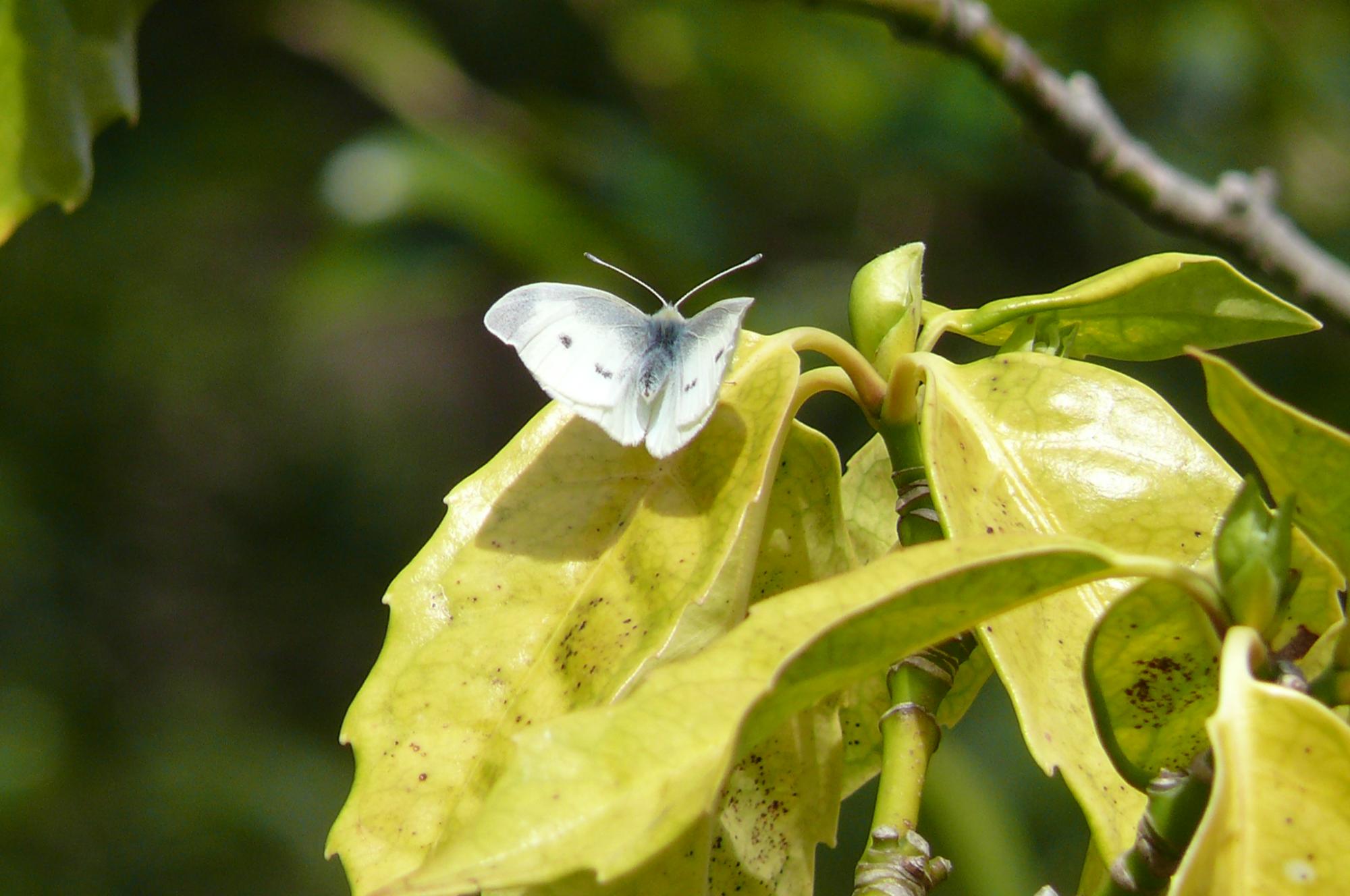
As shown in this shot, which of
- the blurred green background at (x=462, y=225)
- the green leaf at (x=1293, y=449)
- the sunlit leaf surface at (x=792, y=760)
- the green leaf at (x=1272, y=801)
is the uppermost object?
the green leaf at (x=1293, y=449)

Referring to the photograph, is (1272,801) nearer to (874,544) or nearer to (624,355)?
(874,544)

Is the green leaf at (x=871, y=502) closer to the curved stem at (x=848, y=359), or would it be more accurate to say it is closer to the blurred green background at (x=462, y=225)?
the curved stem at (x=848, y=359)

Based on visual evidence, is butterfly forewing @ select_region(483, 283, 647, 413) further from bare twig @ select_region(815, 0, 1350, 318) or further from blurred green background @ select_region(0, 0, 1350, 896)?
blurred green background @ select_region(0, 0, 1350, 896)

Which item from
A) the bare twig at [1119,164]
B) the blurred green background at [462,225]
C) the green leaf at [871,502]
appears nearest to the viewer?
the green leaf at [871,502]

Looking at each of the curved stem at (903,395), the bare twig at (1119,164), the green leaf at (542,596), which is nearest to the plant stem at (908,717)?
the curved stem at (903,395)

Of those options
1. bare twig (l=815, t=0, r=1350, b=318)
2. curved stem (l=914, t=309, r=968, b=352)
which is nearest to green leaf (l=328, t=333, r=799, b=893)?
curved stem (l=914, t=309, r=968, b=352)

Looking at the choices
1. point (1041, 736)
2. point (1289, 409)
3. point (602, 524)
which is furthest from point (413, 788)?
point (1289, 409)
